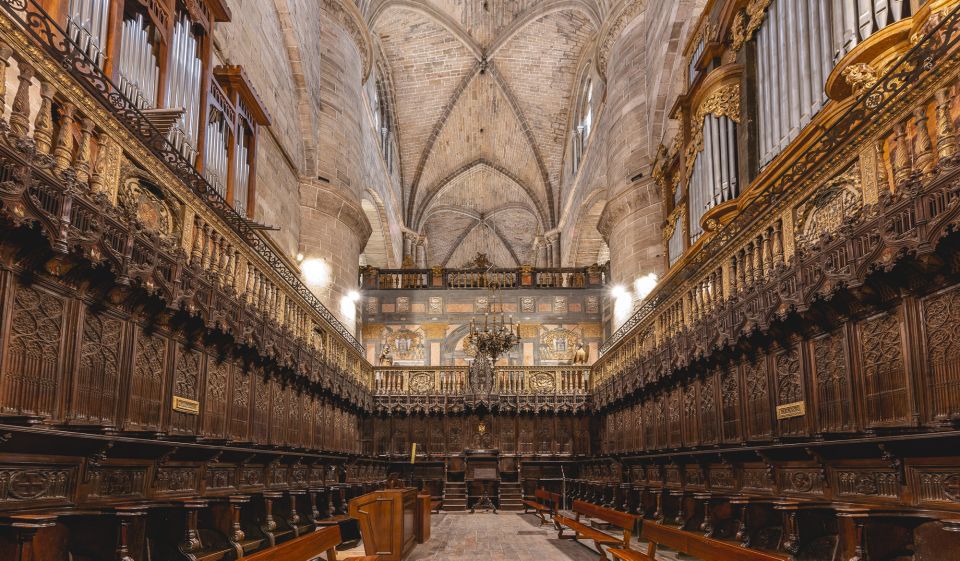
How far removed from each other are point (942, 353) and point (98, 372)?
725 centimetres

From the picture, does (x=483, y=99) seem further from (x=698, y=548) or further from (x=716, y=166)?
(x=698, y=548)

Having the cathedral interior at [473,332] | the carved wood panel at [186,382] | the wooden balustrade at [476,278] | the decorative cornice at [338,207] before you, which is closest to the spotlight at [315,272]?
the cathedral interior at [473,332]

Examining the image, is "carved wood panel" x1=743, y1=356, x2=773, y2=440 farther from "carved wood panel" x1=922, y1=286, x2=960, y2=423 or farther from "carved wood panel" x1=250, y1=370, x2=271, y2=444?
"carved wood panel" x1=250, y1=370, x2=271, y2=444

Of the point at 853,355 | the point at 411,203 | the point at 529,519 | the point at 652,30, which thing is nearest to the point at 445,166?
the point at 411,203

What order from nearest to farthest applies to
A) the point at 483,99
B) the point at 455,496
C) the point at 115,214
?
the point at 115,214 → the point at 455,496 → the point at 483,99

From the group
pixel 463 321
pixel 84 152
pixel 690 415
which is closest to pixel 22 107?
pixel 84 152

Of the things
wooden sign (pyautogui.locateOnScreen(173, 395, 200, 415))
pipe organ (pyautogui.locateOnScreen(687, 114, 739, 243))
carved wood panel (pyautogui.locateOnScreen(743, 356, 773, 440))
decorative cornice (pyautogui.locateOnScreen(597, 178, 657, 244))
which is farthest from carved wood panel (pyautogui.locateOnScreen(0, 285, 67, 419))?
decorative cornice (pyautogui.locateOnScreen(597, 178, 657, 244))

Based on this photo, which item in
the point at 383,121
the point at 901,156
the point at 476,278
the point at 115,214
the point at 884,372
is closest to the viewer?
the point at 901,156

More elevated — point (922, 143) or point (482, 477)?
point (922, 143)

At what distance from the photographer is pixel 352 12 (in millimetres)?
22562

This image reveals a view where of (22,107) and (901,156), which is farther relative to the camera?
(901,156)

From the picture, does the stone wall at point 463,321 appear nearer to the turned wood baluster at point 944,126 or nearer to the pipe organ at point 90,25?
the pipe organ at point 90,25

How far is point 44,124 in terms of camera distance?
599cm

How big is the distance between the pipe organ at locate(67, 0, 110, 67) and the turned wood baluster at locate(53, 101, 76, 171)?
1930mm
